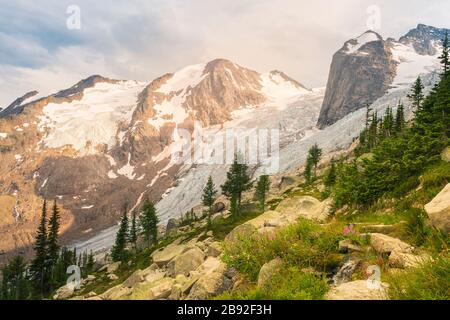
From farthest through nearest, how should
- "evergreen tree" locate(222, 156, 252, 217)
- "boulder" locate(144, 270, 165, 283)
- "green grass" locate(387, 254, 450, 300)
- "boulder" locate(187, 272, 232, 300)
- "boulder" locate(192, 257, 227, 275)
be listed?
1. "evergreen tree" locate(222, 156, 252, 217)
2. "boulder" locate(144, 270, 165, 283)
3. "boulder" locate(192, 257, 227, 275)
4. "boulder" locate(187, 272, 232, 300)
5. "green grass" locate(387, 254, 450, 300)

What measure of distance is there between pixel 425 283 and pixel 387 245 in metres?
2.43

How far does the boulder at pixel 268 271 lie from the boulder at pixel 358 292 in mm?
1602

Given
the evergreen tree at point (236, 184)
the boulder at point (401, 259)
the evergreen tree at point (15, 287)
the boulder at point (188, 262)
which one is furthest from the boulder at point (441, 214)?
the evergreen tree at point (15, 287)

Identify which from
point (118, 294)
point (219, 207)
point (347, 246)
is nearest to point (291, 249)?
point (347, 246)

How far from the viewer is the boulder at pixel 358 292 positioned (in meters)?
6.23

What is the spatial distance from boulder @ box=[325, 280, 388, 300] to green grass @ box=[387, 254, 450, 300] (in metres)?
0.18

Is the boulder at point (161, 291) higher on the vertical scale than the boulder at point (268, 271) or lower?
lower

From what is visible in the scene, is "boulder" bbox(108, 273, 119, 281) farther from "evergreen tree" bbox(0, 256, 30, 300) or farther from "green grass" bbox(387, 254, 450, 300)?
"green grass" bbox(387, 254, 450, 300)

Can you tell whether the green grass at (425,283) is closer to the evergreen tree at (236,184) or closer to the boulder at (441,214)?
the boulder at (441,214)

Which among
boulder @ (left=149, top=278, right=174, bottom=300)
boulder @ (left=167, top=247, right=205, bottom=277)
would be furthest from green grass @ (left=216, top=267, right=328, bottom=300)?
boulder @ (left=167, top=247, right=205, bottom=277)

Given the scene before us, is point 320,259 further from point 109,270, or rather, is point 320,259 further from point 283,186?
point 283,186

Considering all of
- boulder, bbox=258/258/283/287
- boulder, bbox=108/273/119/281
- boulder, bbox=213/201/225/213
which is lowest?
boulder, bbox=108/273/119/281

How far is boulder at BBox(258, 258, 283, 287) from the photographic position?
26.8 ft
